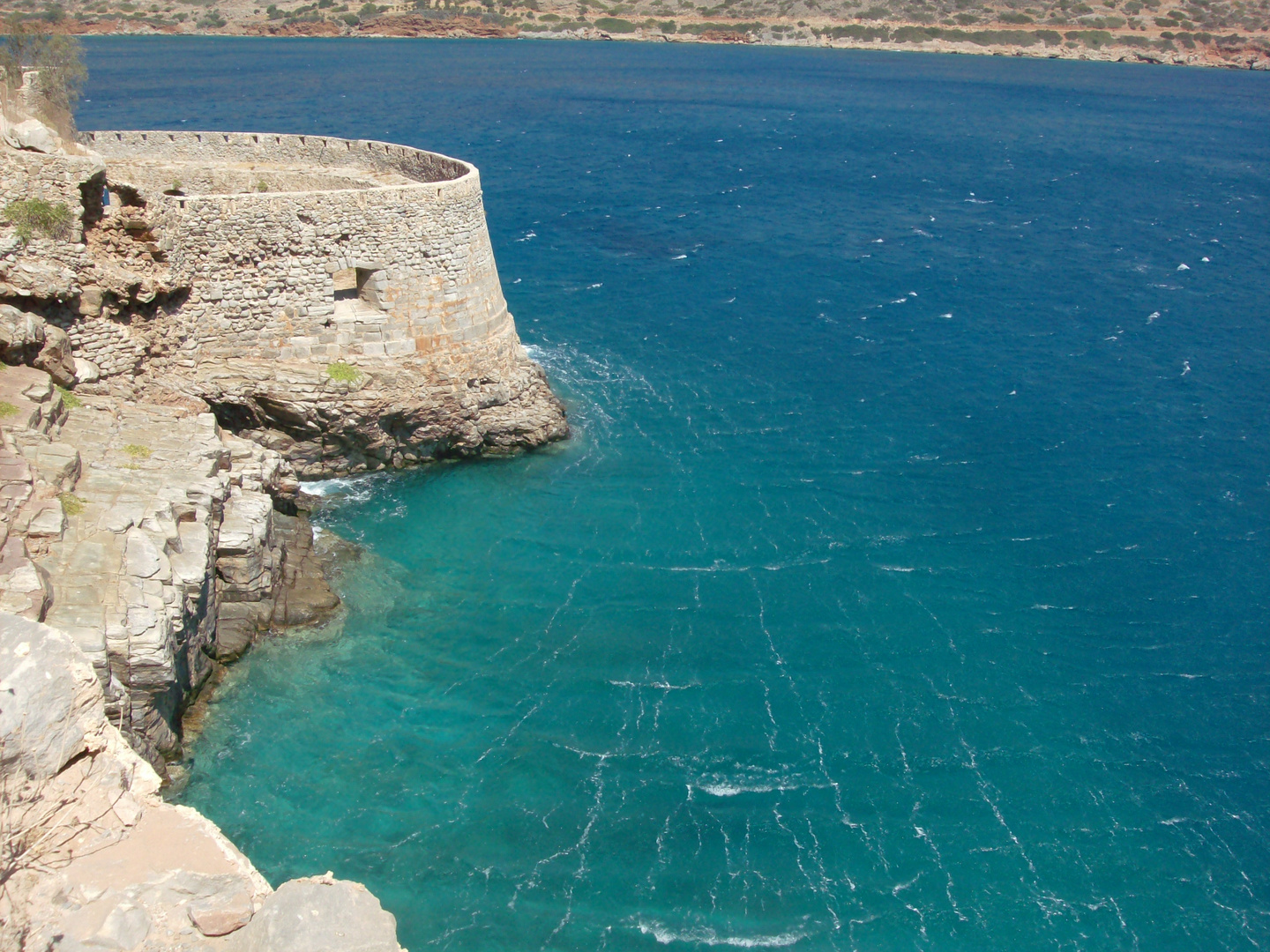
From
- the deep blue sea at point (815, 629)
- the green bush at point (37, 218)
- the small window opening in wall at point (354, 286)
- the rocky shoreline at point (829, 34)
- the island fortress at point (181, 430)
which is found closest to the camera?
the island fortress at point (181, 430)

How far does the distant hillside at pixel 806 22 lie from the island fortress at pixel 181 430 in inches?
5349

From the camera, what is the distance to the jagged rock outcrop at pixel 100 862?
29.6ft

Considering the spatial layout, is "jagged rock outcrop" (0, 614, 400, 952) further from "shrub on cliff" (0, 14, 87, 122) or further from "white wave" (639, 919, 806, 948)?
"shrub on cliff" (0, 14, 87, 122)

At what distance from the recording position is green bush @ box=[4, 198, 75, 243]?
2436 cm

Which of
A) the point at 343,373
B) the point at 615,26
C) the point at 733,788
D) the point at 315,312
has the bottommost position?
the point at 733,788

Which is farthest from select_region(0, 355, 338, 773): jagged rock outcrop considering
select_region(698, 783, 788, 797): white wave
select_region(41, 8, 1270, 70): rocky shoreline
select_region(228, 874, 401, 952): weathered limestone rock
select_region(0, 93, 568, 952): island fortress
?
select_region(41, 8, 1270, 70): rocky shoreline

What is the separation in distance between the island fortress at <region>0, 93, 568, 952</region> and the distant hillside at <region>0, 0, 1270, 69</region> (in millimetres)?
135876

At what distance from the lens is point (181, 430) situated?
25.2 m

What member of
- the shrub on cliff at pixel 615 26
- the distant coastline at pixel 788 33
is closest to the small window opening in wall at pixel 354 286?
the distant coastline at pixel 788 33

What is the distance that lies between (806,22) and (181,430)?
158 meters

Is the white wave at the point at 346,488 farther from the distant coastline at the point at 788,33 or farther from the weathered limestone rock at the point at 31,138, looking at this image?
the distant coastline at the point at 788,33

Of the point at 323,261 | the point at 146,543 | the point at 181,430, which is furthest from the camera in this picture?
the point at 323,261

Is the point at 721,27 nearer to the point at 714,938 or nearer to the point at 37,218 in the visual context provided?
the point at 37,218

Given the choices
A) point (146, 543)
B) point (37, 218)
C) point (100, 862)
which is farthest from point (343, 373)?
point (100, 862)
